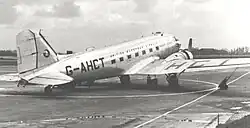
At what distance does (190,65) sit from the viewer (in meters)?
29.1

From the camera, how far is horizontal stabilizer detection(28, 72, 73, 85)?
24228mm

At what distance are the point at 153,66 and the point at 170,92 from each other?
147 inches

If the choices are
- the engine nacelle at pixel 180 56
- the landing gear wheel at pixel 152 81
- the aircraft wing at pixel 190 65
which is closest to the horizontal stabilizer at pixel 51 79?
the aircraft wing at pixel 190 65

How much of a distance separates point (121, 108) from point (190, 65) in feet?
33.6

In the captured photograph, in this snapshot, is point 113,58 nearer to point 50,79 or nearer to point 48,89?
point 48,89

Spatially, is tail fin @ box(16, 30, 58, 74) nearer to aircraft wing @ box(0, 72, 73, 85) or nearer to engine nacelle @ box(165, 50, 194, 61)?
aircraft wing @ box(0, 72, 73, 85)

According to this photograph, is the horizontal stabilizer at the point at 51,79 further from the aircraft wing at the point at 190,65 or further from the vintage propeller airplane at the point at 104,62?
the aircraft wing at the point at 190,65

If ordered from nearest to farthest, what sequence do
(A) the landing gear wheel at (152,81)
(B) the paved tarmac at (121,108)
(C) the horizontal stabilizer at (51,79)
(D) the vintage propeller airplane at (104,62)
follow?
(B) the paved tarmac at (121,108) → (C) the horizontal stabilizer at (51,79) → (D) the vintage propeller airplane at (104,62) → (A) the landing gear wheel at (152,81)

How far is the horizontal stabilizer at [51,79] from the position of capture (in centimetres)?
2423

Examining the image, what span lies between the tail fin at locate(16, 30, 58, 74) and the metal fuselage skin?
1052mm

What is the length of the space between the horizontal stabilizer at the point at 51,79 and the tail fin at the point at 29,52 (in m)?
1.57

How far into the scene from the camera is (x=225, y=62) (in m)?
28.5

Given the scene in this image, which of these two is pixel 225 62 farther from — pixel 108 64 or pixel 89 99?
pixel 89 99

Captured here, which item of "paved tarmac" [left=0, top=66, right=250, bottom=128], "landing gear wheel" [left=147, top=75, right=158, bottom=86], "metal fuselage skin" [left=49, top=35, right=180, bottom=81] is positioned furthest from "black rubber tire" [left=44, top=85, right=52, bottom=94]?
"landing gear wheel" [left=147, top=75, right=158, bottom=86]
